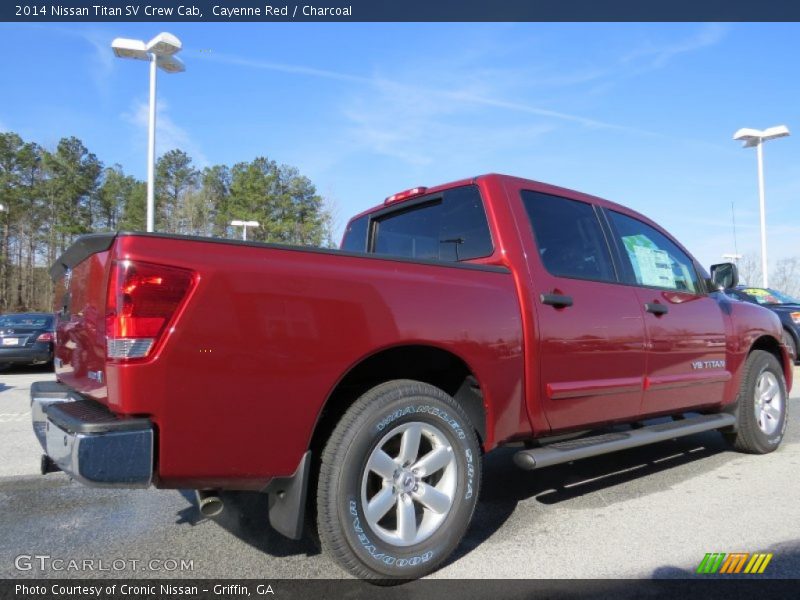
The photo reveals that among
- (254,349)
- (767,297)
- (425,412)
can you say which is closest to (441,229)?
(425,412)

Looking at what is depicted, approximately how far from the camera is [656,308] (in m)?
3.90

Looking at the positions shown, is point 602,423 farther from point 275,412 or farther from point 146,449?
point 146,449

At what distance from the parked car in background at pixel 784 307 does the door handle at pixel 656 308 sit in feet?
29.0

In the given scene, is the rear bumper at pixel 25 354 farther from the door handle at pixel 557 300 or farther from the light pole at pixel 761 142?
the light pole at pixel 761 142

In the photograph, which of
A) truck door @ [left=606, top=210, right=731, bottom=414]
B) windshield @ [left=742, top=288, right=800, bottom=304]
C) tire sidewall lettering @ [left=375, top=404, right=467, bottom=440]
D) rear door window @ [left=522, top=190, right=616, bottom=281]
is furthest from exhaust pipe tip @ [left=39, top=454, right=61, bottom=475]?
windshield @ [left=742, top=288, right=800, bottom=304]

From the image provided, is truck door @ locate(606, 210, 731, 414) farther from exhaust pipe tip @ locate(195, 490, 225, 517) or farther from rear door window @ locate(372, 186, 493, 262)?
exhaust pipe tip @ locate(195, 490, 225, 517)

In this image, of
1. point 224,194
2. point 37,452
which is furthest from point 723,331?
point 224,194

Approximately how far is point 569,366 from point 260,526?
1.93 meters

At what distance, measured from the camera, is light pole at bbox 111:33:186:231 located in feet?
44.1

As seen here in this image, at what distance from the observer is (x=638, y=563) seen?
276 centimetres

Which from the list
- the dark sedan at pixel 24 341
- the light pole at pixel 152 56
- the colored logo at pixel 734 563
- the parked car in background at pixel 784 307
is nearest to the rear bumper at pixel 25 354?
the dark sedan at pixel 24 341

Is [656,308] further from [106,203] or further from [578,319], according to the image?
[106,203]

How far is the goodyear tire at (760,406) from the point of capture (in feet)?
15.7

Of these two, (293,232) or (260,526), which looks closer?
(260,526)
